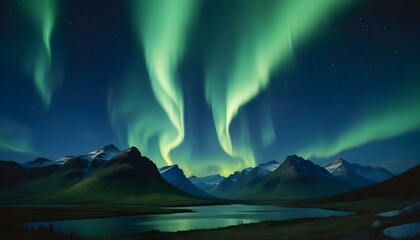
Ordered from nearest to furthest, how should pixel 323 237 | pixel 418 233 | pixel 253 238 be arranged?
pixel 418 233 < pixel 323 237 < pixel 253 238

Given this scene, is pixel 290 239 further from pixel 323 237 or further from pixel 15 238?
pixel 15 238

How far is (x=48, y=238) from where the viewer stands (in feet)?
180

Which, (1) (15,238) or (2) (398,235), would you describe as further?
(1) (15,238)

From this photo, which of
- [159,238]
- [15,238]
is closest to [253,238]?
[159,238]

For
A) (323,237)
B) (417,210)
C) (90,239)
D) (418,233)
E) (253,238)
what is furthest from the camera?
(417,210)

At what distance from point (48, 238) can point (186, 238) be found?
20.4m

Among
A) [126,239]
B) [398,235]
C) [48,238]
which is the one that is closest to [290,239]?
[398,235]

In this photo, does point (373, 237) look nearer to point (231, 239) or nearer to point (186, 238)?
point (231, 239)

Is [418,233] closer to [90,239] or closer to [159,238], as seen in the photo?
[159,238]

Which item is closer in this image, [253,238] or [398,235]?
[398,235]

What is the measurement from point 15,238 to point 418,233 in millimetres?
53898

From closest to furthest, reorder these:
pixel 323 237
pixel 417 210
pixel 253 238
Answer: pixel 323 237, pixel 253 238, pixel 417 210

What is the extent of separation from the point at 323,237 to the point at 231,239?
42.3ft

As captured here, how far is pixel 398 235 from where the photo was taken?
4209 cm
